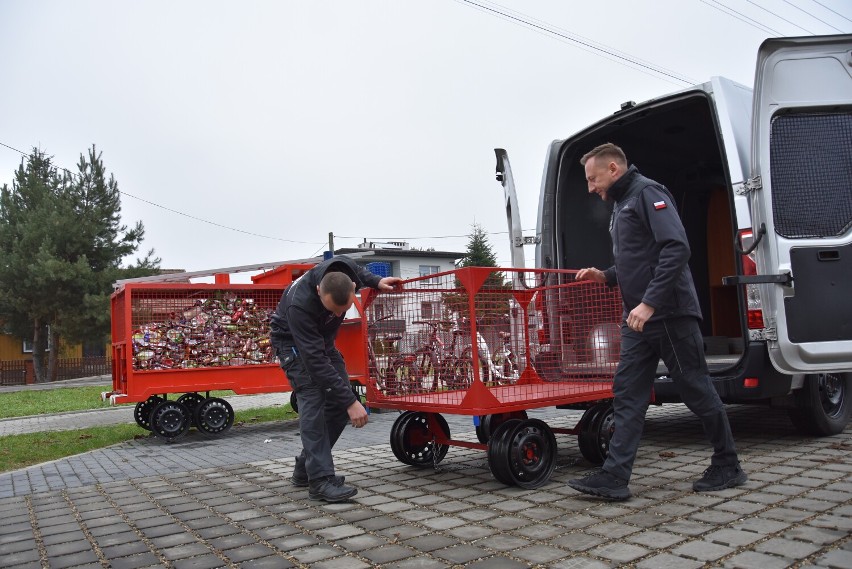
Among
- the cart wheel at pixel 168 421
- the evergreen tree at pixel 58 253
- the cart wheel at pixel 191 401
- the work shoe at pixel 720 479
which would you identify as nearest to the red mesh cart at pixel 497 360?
the work shoe at pixel 720 479

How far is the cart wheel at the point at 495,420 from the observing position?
4.96 m

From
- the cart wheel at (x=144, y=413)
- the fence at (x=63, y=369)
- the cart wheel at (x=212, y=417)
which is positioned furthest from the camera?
the fence at (x=63, y=369)

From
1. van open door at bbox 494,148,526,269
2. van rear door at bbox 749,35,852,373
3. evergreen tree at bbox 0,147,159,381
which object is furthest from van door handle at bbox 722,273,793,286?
evergreen tree at bbox 0,147,159,381

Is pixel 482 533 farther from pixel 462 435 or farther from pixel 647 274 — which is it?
pixel 462 435

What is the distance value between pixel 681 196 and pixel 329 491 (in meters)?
6.19

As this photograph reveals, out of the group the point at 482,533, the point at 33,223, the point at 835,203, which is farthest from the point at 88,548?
the point at 33,223

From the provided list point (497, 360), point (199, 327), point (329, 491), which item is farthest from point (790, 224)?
point (199, 327)

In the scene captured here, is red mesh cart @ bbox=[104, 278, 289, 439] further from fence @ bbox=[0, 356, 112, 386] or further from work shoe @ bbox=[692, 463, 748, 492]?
fence @ bbox=[0, 356, 112, 386]

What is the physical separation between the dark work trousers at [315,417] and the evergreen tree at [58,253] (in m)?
26.5

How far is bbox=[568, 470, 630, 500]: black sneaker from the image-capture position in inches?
164

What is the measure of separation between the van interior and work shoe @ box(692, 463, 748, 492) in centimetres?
136

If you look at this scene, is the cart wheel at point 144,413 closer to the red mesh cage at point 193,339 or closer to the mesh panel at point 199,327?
the red mesh cage at point 193,339

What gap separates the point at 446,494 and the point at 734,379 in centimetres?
239

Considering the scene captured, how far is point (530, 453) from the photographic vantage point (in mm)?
4801
